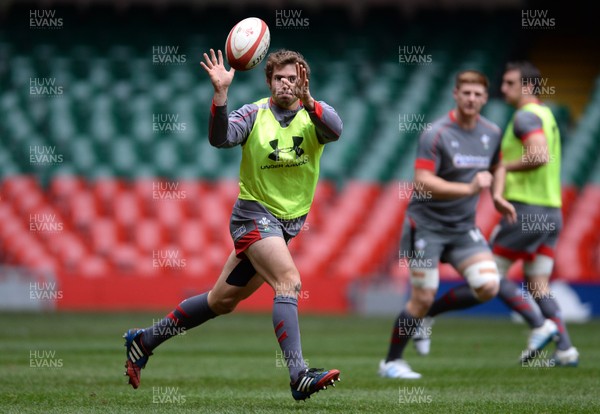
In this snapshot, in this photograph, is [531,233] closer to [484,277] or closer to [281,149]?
[484,277]

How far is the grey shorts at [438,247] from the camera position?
8625 millimetres

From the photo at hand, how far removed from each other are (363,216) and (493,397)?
12.7 metres

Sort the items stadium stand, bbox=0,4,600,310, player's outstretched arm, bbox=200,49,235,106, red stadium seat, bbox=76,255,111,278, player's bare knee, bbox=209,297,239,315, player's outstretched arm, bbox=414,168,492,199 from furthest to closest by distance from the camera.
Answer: stadium stand, bbox=0,4,600,310 → red stadium seat, bbox=76,255,111,278 → player's outstretched arm, bbox=414,168,492,199 → player's bare knee, bbox=209,297,239,315 → player's outstretched arm, bbox=200,49,235,106

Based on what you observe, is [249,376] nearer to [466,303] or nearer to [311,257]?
[466,303]

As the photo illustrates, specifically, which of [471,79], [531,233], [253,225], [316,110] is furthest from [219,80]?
[531,233]

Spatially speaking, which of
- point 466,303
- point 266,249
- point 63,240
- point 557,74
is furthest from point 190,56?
point 266,249

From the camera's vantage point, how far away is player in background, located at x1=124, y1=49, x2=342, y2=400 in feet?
21.4

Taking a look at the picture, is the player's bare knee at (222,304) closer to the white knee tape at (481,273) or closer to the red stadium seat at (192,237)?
the white knee tape at (481,273)

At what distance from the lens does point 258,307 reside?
718 inches

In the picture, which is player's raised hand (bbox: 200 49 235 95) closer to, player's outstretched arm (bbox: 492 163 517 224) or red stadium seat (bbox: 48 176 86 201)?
player's outstretched arm (bbox: 492 163 517 224)

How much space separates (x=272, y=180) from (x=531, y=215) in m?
3.73

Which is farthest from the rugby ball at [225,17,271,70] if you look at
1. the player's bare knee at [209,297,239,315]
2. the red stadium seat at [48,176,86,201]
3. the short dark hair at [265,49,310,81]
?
the red stadium seat at [48,176,86,201]

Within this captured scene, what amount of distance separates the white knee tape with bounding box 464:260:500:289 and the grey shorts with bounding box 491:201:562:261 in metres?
1.35

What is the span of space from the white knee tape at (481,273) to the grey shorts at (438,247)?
115mm
